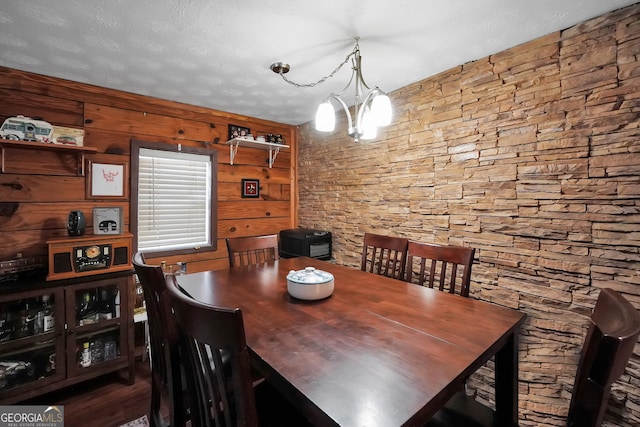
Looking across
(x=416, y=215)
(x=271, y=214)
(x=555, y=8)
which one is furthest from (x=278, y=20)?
(x=271, y=214)

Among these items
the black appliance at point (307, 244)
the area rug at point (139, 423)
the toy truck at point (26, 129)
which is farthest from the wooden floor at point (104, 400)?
the toy truck at point (26, 129)

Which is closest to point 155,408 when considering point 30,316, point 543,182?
point 30,316

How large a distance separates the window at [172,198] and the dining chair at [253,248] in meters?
0.83

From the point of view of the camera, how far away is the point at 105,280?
82.2 inches

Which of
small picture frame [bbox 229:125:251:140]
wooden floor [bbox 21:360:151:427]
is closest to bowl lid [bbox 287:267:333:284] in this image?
wooden floor [bbox 21:360:151:427]

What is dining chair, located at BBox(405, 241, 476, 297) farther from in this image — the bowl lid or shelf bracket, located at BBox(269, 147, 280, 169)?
shelf bracket, located at BBox(269, 147, 280, 169)

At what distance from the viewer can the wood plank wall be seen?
6.82 feet

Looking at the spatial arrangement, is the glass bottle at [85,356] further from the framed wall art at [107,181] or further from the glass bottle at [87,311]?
the framed wall art at [107,181]

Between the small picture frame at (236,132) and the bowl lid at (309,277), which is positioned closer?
the bowl lid at (309,277)

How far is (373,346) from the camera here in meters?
0.99

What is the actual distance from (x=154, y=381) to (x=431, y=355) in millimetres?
1392

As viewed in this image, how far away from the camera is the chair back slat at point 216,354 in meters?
0.69

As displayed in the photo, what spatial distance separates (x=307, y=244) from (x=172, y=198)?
4.53 feet

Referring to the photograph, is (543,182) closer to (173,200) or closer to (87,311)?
(173,200)
